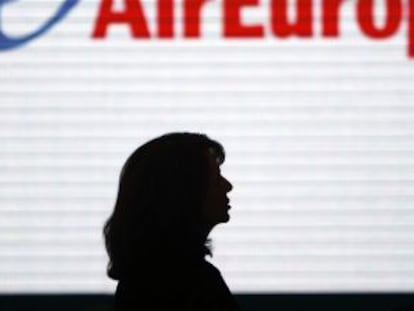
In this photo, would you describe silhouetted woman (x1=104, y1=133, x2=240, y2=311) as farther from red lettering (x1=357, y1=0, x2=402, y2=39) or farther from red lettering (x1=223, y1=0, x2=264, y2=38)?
red lettering (x1=357, y1=0, x2=402, y2=39)

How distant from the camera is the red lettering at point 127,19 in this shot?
5570 millimetres

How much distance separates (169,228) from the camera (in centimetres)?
263

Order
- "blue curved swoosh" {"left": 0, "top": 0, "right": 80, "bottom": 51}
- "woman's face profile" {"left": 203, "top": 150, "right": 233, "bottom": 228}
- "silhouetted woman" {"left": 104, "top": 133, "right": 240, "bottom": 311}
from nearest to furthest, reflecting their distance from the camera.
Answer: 1. "silhouetted woman" {"left": 104, "top": 133, "right": 240, "bottom": 311}
2. "woman's face profile" {"left": 203, "top": 150, "right": 233, "bottom": 228}
3. "blue curved swoosh" {"left": 0, "top": 0, "right": 80, "bottom": 51}

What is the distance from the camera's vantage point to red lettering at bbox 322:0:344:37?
18.3ft

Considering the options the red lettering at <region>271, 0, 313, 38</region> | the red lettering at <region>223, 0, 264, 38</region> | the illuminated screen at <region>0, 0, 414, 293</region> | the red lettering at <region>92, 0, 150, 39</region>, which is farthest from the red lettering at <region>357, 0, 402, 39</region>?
the red lettering at <region>92, 0, 150, 39</region>

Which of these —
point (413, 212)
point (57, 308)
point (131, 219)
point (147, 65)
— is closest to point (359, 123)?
point (413, 212)

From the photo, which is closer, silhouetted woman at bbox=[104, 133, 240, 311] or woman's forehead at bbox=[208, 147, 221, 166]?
silhouetted woman at bbox=[104, 133, 240, 311]

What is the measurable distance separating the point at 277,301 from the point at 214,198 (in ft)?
9.30

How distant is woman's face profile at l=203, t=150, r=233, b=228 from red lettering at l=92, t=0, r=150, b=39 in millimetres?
2853

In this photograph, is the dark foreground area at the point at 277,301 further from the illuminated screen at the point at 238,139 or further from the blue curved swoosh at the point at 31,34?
the blue curved swoosh at the point at 31,34

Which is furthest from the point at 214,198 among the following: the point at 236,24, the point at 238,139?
the point at 236,24

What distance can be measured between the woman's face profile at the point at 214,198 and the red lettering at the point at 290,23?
286 centimetres

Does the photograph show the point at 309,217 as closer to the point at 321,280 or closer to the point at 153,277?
the point at 321,280

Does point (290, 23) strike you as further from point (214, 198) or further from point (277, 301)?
point (214, 198)
